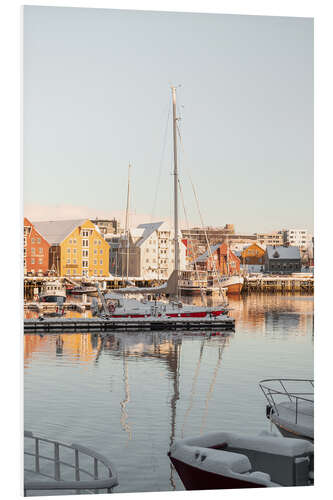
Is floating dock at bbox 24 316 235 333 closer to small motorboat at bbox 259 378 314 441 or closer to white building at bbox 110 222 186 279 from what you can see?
white building at bbox 110 222 186 279

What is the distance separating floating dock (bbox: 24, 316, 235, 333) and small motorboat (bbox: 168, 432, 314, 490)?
51.8ft

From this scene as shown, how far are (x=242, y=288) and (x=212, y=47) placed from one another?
4065cm

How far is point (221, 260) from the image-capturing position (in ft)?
97.5

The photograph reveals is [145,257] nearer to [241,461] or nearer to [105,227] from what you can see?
[105,227]

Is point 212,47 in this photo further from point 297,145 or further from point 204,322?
point 204,322

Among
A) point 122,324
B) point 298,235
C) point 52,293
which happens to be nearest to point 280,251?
point 52,293

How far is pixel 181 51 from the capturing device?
26.3ft

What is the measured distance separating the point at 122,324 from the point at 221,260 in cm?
844

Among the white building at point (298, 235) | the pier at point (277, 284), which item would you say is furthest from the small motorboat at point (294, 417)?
the pier at point (277, 284)

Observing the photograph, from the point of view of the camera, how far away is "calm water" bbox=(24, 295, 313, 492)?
8688 millimetres

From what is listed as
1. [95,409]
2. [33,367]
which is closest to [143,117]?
[95,409]

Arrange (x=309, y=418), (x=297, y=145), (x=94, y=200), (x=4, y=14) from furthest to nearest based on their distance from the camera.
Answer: (x=94, y=200) < (x=297, y=145) < (x=309, y=418) < (x=4, y=14)

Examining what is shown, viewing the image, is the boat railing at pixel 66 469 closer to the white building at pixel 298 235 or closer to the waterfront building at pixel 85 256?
the white building at pixel 298 235
